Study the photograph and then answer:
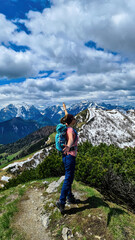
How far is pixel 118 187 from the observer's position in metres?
11.3

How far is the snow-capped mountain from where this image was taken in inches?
4163

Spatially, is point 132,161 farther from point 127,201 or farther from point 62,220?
point 62,220

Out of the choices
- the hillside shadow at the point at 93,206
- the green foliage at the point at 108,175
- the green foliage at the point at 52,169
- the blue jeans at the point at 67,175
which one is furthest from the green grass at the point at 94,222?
the green foliage at the point at 52,169

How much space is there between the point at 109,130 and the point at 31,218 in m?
114

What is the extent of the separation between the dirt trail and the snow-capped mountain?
89157mm

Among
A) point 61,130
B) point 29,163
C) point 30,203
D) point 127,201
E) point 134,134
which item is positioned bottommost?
point 29,163

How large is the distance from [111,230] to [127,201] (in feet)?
20.0

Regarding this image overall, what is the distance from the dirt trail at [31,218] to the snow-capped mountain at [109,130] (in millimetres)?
89157

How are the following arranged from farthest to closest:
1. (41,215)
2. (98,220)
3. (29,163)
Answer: (29,163)
(41,215)
(98,220)

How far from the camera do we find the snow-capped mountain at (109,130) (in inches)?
4163

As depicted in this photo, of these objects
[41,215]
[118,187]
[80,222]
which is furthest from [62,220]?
[118,187]

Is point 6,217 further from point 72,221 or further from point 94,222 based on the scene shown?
point 94,222

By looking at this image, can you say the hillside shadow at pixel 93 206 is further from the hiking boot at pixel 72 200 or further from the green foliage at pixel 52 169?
the green foliage at pixel 52 169

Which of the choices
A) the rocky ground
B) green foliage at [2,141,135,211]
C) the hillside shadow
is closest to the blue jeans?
the hillside shadow
